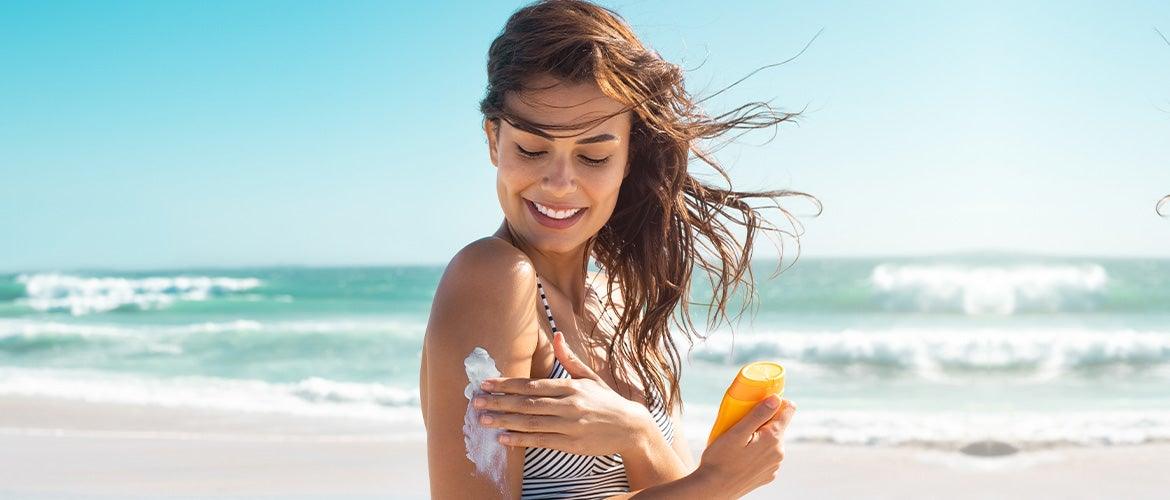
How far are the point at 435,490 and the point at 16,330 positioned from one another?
1791cm

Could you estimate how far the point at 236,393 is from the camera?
10.1m

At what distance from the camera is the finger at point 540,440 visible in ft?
5.97

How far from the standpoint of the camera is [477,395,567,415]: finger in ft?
5.88

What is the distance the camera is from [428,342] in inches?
74.3

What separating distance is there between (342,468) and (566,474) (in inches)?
187

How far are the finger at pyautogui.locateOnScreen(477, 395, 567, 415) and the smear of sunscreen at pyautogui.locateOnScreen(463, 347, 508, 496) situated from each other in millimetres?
27

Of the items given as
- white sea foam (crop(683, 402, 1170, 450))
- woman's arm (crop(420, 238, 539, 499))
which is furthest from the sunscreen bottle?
white sea foam (crop(683, 402, 1170, 450))

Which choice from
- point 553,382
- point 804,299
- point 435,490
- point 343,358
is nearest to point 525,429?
Answer: point 553,382

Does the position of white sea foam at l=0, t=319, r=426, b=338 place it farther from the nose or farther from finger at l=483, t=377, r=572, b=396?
finger at l=483, t=377, r=572, b=396

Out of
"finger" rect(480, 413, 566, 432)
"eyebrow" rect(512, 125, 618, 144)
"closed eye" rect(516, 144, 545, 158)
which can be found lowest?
"finger" rect(480, 413, 566, 432)

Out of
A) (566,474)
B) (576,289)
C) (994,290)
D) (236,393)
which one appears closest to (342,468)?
(236,393)

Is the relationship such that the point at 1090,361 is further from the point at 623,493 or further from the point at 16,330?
the point at 16,330

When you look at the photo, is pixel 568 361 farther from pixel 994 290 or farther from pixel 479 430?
pixel 994 290

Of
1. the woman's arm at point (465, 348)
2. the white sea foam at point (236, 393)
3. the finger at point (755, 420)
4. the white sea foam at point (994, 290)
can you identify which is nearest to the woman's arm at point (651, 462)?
the finger at point (755, 420)
